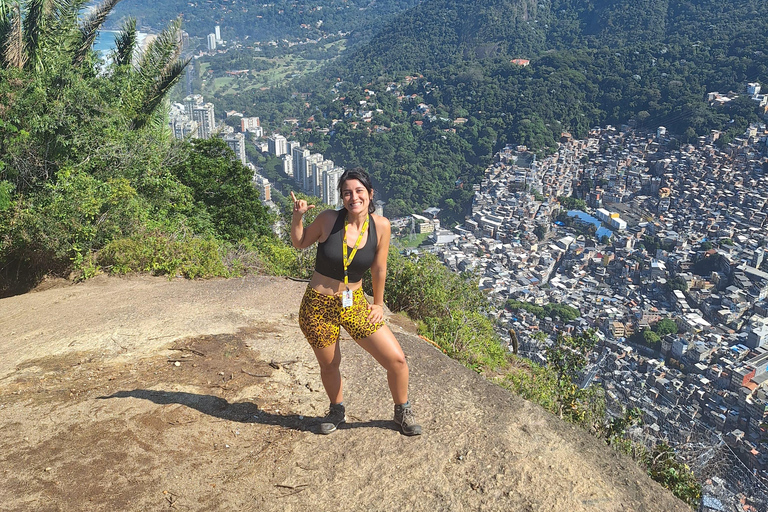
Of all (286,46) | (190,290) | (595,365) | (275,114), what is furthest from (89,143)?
(286,46)

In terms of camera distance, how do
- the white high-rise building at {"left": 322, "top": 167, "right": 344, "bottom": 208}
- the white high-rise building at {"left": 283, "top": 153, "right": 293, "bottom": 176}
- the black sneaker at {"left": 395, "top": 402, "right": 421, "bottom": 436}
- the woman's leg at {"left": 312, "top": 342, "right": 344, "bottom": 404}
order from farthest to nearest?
the white high-rise building at {"left": 283, "top": 153, "right": 293, "bottom": 176} → the white high-rise building at {"left": 322, "top": 167, "right": 344, "bottom": 208} → the black sneaker at {"left": 395, "top": 402, "right": 421, "bottom": 436} → the woman's leg at {"left": 312, "top": 342, "right": 344, "bottom": 404}

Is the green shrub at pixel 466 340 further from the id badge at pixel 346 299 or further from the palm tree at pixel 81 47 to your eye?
the palm tree at pixel 81 47

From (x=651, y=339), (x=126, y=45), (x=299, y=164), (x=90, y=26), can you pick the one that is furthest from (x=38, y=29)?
(x=299, y=164)

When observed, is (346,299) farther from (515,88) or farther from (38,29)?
(515,88)

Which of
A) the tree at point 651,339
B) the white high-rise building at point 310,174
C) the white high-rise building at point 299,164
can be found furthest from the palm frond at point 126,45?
the white high-rise building at point 299,164

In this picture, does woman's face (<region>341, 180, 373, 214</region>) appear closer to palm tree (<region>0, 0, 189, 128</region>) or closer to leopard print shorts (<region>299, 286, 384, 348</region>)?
leopard print shorts (<region>299, 286, 384, 348</region>)

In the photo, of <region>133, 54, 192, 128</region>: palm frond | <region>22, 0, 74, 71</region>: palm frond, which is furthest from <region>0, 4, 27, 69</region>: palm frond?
<region>133, 54, 192, 128</region>: palm frond

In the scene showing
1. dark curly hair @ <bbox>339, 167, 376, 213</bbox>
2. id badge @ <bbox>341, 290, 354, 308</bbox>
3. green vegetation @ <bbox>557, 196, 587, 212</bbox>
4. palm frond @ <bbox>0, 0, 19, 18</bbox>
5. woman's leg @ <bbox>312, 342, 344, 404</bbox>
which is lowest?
green vegetation @ <bbox>557, 196, 587, 212</bbox>
